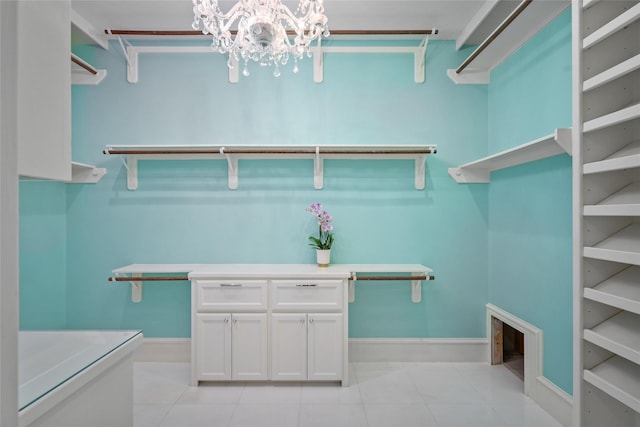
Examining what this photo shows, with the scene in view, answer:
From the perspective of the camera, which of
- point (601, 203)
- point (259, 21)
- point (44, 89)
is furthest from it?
point (259, 21)

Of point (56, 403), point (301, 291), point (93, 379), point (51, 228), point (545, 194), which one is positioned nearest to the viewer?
point (56, 403)

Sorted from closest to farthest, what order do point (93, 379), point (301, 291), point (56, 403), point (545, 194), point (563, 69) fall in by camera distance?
point (56, 403) < point (93, 379) < point (563, 69) < point (545, 194) < point (301, 291)

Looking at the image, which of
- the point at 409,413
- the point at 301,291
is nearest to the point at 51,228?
the point at 301,291

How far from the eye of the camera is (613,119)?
119 cm

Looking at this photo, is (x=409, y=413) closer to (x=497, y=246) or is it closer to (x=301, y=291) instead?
(x=301, y=291)

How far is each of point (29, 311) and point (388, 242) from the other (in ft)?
9.02

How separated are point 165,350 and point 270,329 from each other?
3.48 ft

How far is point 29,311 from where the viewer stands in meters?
2.44

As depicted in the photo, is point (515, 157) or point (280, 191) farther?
point (280, 191)

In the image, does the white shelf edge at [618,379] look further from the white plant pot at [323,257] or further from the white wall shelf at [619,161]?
the white plant pot at [323,257]

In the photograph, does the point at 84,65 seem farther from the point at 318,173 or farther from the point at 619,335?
the point at 619,335

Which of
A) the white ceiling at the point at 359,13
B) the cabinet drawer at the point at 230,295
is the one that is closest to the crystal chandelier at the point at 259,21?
the white ceiling at the point at 359,13

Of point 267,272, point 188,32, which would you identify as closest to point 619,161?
point 267,272

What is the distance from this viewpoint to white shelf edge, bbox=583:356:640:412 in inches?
45.1
